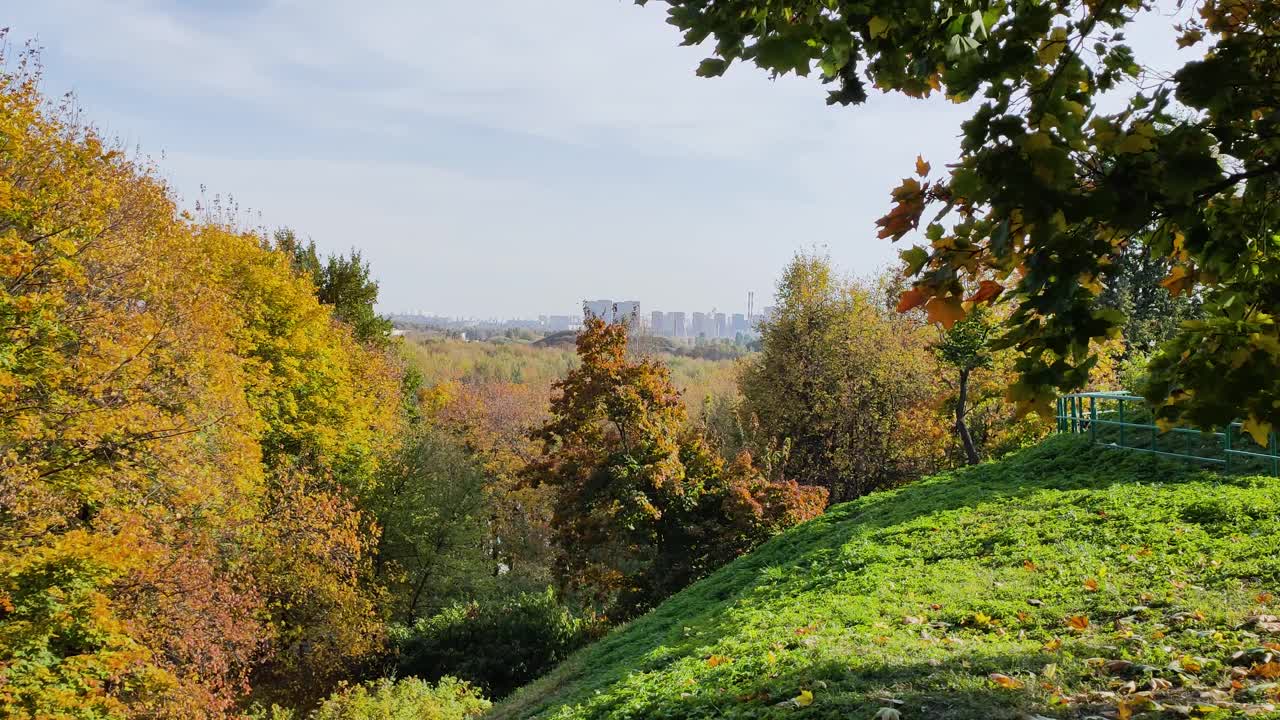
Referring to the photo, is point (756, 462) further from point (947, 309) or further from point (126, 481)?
point (947, 309)

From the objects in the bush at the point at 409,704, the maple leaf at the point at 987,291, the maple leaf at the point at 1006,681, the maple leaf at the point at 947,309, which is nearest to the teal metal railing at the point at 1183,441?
the maple leaf at the point at 1006,681

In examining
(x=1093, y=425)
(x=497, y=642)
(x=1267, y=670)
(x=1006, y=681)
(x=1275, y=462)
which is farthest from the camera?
(x=497, y=642)

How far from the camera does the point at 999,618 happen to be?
7.01 metres

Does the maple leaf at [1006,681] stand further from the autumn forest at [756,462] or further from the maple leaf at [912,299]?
the maple leaf at [912,299]

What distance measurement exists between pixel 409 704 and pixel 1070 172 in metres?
16.2

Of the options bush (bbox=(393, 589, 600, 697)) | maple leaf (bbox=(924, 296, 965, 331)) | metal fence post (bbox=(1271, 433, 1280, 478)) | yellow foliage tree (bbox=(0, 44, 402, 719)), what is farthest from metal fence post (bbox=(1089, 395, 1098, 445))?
yellow foliage tree (bbox=(0, 44, 402, 719))

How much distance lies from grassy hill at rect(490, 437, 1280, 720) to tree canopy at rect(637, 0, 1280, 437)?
2.53 m

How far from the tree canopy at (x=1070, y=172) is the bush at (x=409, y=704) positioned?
560 inches

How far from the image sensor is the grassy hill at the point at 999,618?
4902 mm

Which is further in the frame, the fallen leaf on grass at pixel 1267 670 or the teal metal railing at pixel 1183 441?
the teal metal railing at pixel 1183 441

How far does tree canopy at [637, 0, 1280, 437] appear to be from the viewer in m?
2.11

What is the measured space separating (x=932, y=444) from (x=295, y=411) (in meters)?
21.3

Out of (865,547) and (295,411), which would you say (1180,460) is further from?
(295,411)

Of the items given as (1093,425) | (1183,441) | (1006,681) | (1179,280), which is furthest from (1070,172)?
(1093,425)
